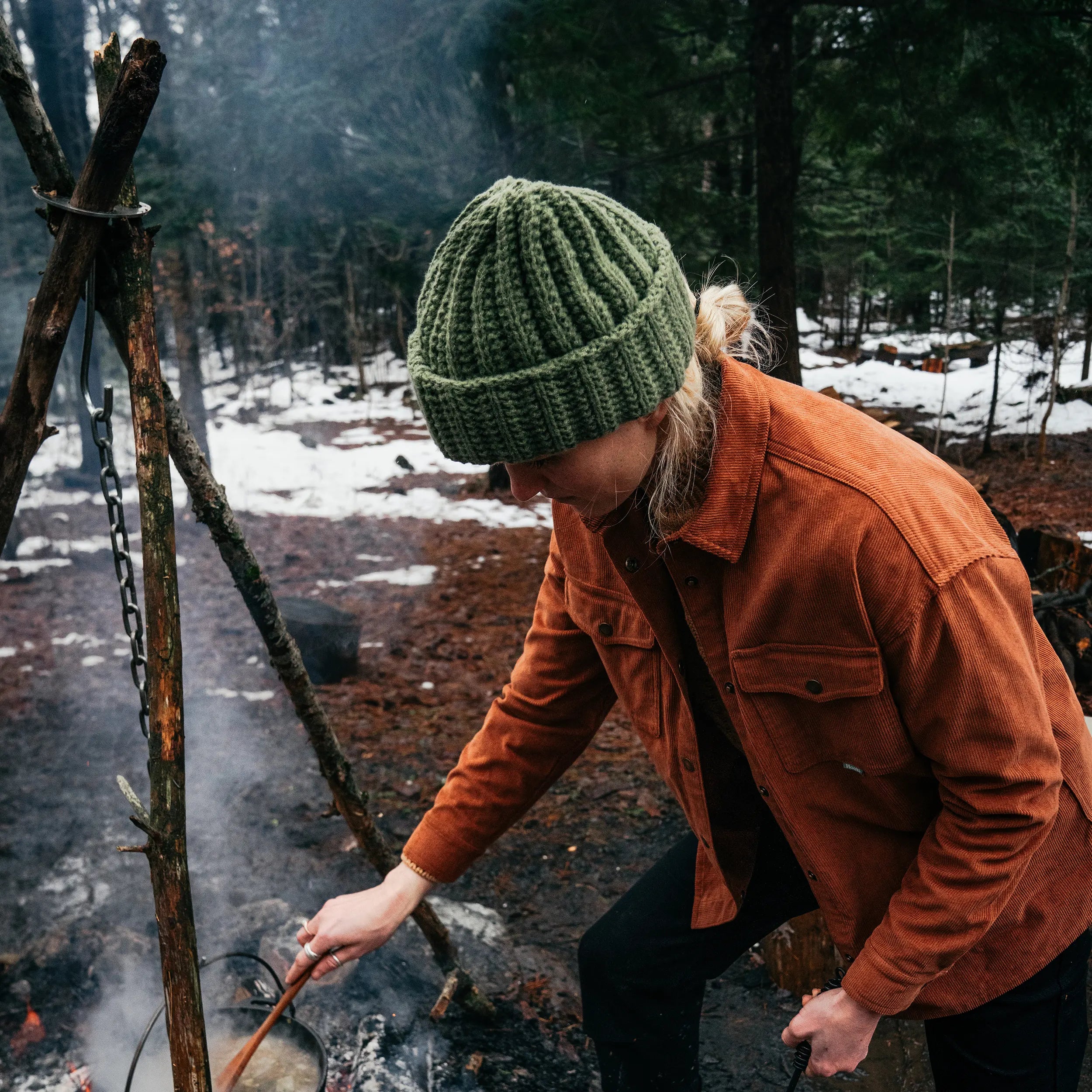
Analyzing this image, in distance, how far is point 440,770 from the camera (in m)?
4.68

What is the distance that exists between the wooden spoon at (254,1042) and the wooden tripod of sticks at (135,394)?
0.11 metres

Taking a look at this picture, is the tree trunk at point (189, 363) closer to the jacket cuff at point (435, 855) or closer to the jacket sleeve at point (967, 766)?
the jacket cuff at point (435, 855)

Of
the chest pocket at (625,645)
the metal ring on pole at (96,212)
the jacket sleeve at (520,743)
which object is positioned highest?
the metal ring on pole at (96,212)

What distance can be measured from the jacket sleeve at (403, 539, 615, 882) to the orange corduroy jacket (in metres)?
0.21

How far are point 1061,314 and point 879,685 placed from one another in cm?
1344

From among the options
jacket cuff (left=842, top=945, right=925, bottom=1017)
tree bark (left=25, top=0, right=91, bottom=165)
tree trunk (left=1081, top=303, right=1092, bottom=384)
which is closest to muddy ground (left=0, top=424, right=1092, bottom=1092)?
jacket cuff (left=842, top=945, right=925, bottom=1017)

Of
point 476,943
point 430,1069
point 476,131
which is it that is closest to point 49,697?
point 476,943

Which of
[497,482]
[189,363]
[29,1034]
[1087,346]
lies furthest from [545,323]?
[1087,346]

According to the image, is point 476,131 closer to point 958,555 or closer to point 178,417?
point 178,417

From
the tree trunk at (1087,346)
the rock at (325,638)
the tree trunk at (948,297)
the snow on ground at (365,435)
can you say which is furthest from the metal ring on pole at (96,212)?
the tree trunk at (1087,346)

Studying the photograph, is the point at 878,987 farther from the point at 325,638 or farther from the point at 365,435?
the point at 365,435

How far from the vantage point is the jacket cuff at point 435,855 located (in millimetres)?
1997

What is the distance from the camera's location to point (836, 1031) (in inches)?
62.8

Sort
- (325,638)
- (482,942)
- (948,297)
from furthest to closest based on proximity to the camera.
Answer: (948,297) → (325,638) → (482,942)
